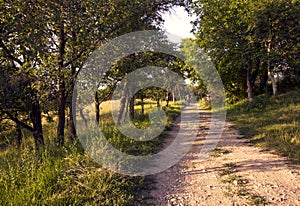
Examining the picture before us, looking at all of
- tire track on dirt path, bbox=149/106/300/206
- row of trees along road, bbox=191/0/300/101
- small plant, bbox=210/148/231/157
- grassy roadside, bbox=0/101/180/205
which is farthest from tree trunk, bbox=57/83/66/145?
row of trees along road, bbox=191/0/300/101

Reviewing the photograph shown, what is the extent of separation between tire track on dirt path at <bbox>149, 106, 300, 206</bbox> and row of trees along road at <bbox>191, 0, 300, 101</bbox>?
446 inches

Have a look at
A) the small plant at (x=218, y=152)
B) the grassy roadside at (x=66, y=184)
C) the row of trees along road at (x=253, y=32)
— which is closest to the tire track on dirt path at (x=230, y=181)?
the small plant at (x=218, y=152)

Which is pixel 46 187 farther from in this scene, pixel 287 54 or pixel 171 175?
pixel 287 54

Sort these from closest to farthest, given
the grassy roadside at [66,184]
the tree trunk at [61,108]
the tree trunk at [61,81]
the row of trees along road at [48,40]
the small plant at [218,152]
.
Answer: the grassy roadside at [66,184]
the row of trees along road at [48,40]
the tree trunk at [61,81]
the small plant at [218,152]
the tree trunk at [61,108]

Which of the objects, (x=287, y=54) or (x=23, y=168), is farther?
(x=287, y=54)

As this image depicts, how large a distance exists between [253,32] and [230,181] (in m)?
14.1

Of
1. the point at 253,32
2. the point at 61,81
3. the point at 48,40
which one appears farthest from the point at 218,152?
the point at 253,32

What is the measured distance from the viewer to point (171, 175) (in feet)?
16.8

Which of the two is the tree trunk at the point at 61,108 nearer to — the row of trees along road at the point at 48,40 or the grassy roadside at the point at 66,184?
the row of trees along road at the point at 48,40

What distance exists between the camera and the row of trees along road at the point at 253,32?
14344 millimetres

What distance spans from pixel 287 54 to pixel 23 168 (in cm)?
1728

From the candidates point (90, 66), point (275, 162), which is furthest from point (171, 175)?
point (90, 66)

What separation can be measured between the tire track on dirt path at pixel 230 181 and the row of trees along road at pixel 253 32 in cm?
1133

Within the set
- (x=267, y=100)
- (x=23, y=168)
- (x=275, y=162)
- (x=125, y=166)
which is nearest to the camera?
(x=23, y=168)
